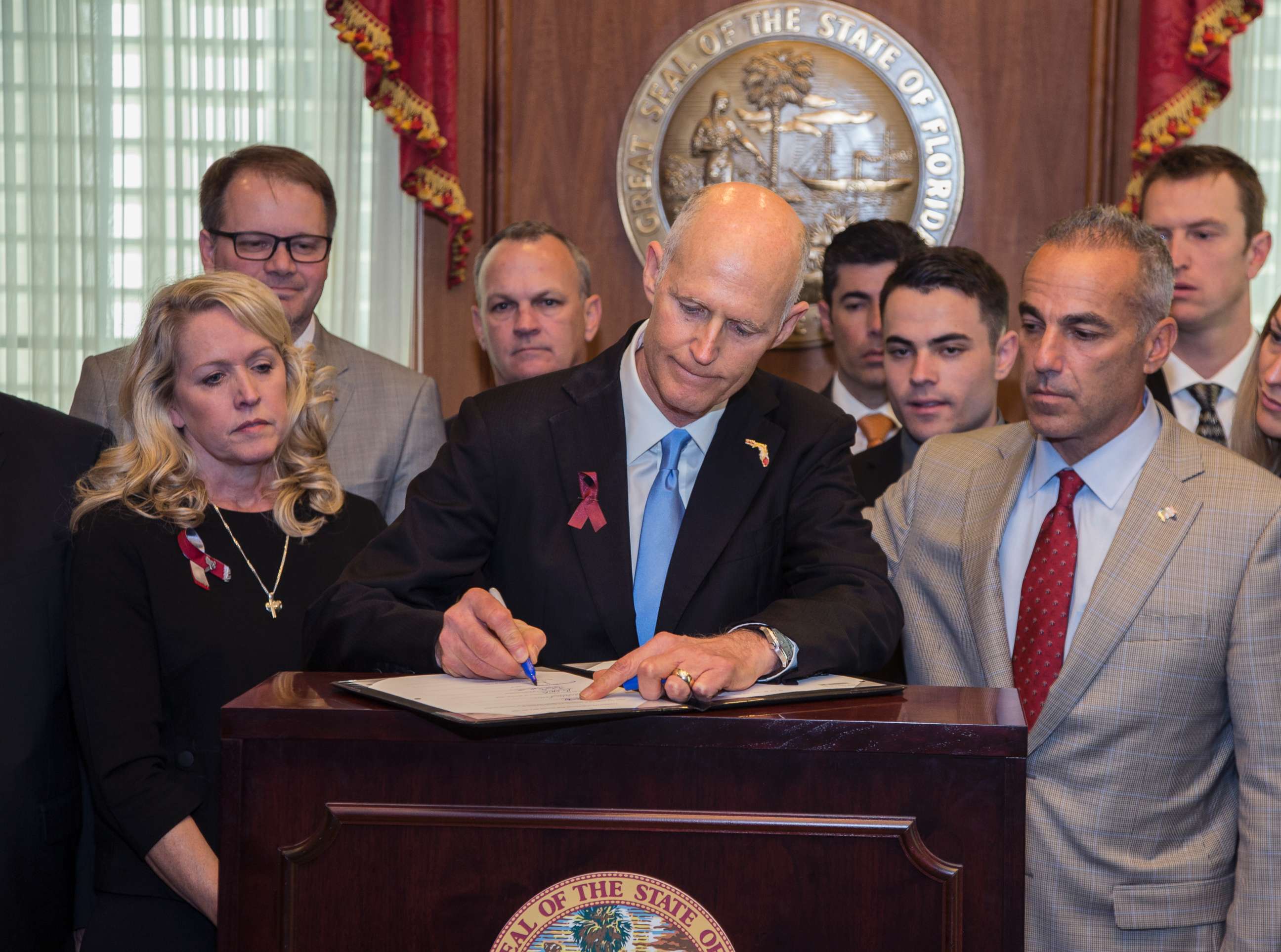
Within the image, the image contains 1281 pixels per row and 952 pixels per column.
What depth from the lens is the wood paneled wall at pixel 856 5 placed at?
15.2 ft

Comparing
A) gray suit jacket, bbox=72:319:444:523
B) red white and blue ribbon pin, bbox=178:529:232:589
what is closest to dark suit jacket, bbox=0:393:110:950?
red white and blue ribbon pin, bbox=178:529:232:589

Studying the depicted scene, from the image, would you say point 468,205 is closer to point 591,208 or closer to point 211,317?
point 591,208

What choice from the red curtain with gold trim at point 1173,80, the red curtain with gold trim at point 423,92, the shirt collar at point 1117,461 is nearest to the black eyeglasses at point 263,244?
the red curtain with gold trim at point 423,92

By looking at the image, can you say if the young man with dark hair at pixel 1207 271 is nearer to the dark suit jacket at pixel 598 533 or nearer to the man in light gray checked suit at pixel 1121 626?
the man in light gray checked suit at pixel 1121 626

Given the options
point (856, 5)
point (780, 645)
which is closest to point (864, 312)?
point (856, 5)

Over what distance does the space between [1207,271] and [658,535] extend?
83.4 inches

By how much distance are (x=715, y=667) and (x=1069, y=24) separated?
3944 mm

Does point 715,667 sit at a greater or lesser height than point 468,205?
lesser

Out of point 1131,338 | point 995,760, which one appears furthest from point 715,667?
point 1131,338

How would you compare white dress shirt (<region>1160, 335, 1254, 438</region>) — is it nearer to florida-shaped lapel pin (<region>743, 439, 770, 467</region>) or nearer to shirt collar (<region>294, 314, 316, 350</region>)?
florida-shaped lapel pin (<region>743, 439, 770, 467</region>)

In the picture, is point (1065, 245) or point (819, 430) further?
point (1065, 245)

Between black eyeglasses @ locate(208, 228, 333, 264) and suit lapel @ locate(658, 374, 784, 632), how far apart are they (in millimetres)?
1510

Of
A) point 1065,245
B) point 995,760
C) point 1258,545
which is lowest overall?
point 995,760

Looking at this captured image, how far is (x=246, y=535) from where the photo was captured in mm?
2520
